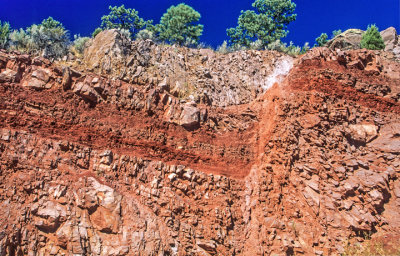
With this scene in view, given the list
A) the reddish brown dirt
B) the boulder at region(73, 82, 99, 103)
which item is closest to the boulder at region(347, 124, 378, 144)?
the reddish brown dirt

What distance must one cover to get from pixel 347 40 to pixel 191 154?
1498cm

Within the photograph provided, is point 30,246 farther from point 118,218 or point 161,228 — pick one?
point 161,228

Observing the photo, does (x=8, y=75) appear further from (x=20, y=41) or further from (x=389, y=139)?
(x=389, y=139)

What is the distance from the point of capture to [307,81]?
1445 cm

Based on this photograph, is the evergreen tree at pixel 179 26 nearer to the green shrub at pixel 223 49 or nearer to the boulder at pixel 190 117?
the green shrub at pixel 223 49

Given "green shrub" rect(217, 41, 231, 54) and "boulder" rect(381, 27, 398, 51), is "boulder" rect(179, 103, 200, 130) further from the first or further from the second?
"boulder" rect(381, 27, 398, 51)

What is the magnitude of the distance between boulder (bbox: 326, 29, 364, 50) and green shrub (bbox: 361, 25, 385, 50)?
888 millimetres

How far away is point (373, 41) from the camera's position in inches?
776

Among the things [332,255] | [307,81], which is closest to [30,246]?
[332,255]

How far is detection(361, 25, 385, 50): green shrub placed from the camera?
1966 cm

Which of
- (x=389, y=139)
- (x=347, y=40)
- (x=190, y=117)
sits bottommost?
(x=190, y=117)

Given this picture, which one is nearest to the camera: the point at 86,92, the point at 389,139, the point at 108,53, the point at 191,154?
the point at 86,92

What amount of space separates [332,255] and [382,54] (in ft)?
34.2

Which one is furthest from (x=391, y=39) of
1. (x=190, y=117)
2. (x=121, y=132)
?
(x=121, y=132)
